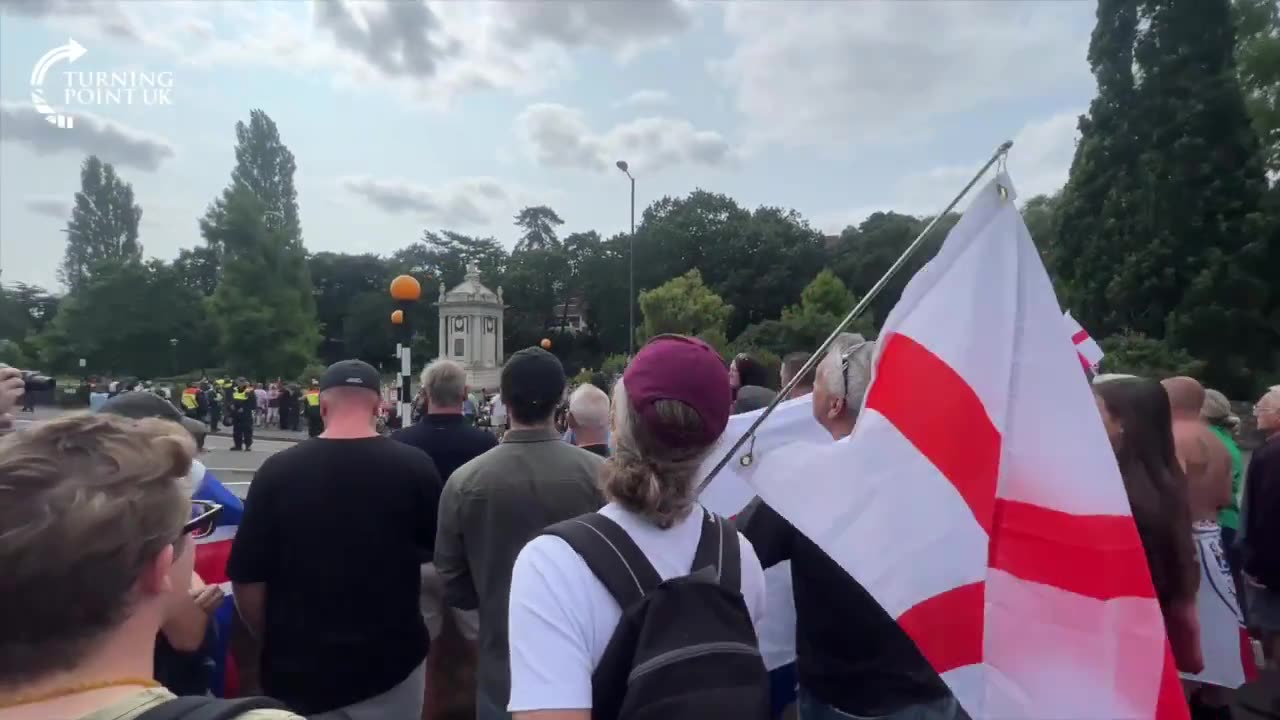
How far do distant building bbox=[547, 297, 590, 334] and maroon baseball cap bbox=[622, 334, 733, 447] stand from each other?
224 ft

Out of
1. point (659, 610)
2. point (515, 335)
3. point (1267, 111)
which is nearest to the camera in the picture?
point (659, 610)

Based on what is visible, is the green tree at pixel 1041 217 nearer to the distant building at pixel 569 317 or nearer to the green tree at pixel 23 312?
the distant building at pixel 569 317

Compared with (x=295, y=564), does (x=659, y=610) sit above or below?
above

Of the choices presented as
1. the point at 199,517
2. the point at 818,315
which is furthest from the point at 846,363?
the point at 818,315

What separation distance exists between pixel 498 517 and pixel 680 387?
5.49ft

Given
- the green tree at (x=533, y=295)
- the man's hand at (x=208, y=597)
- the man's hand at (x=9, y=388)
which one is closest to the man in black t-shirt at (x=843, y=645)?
the man's hand at (x=208, y=597)

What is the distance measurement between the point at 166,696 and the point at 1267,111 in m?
40.4

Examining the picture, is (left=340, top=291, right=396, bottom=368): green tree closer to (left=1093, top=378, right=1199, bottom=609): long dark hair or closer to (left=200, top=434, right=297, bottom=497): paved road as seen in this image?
(left=200, top=434, right=297, bottom=497): paved road

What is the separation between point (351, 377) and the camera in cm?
363

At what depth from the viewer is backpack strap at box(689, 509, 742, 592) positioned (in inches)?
74.0

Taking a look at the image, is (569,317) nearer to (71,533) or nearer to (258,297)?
(258,297)

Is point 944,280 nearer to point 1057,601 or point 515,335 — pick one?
point 1057,601

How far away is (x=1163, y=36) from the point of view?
30016mm

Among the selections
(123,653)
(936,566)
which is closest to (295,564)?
(123,653)
